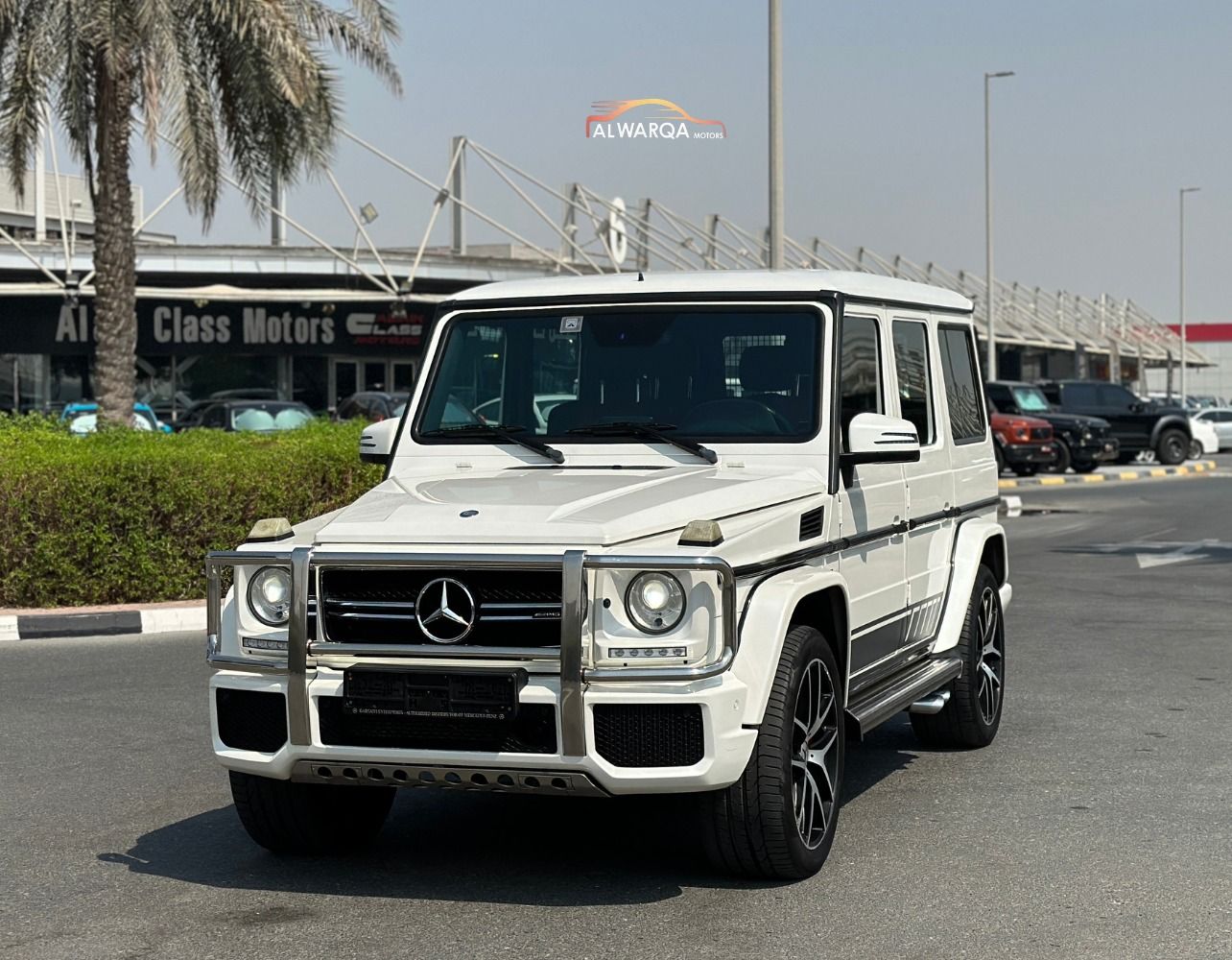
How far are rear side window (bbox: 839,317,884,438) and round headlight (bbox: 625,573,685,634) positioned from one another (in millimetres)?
1483

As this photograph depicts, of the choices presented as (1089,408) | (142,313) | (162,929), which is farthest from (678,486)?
(142,313)

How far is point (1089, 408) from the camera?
37.1 meters

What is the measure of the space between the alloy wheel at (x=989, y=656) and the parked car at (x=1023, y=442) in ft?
79.9

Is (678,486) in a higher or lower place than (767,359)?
lower

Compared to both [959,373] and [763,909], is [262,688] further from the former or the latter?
[959,373]

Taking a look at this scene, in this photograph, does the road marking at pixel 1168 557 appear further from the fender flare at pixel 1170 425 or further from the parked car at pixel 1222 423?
→ the parked car at pixel 1222 423

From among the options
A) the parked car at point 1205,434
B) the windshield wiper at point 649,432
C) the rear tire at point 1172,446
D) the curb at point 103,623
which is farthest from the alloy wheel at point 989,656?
the parked car at point 1205,434

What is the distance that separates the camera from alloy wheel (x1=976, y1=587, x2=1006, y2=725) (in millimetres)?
7633

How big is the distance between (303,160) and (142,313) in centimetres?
2207

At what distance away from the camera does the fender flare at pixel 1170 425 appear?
37.6 meters

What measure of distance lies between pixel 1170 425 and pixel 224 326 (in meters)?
22.5

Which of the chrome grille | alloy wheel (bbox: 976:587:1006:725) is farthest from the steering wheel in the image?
alloy wheel (bbox: 976:587:1006:725)

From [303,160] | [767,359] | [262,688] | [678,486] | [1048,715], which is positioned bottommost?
[1048,715]

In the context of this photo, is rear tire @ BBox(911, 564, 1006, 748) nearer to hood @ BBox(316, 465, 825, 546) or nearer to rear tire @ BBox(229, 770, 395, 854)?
hood @ BBox(316, 465, 825, 546)
